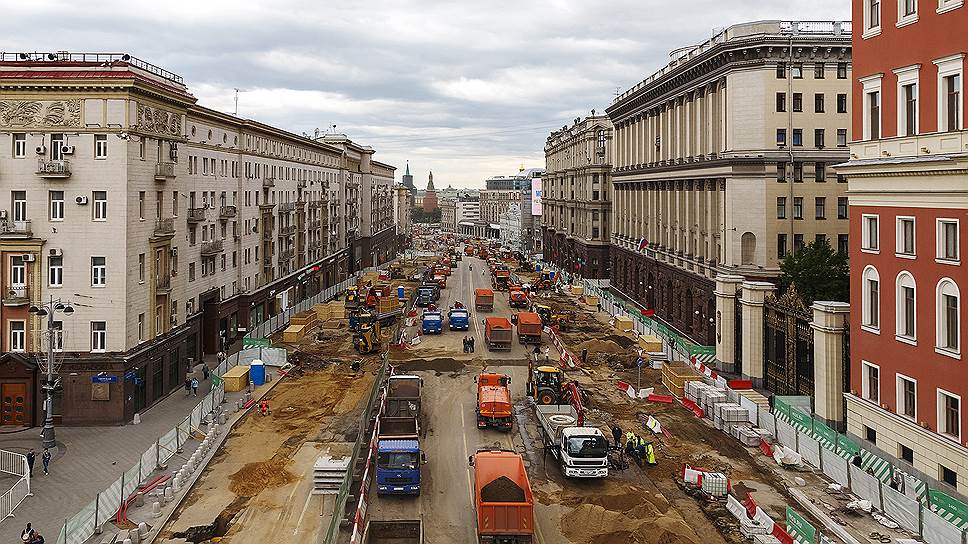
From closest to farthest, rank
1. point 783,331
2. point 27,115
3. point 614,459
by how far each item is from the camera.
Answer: point 614,459
point 27,115
point 783,331

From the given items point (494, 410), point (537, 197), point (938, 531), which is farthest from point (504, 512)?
point (537, 197)

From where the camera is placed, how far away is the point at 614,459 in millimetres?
34406

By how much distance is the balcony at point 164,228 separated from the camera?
44766mm

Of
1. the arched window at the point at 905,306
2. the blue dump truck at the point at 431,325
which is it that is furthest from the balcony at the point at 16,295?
the arched window at the point at 905,306

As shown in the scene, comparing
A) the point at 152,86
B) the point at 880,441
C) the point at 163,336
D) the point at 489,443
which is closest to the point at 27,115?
the point at 152,86

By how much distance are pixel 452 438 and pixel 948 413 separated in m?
22.5

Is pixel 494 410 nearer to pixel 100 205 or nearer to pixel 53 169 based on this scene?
pixel 100 205

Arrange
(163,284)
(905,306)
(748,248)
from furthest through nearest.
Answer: (748,248) → (163,284) → (905,306)

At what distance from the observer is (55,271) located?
1593 inches

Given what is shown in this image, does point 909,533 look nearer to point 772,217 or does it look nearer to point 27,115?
point 772,217

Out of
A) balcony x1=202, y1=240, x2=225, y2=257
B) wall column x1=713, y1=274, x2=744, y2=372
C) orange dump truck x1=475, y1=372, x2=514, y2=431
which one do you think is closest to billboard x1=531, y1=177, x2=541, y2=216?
balcony x1=202, y1=240, x2=225, y2=257

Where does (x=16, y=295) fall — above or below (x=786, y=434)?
above

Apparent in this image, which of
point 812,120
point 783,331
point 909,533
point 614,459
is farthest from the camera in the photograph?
point 812,120

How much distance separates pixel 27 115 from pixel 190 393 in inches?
751
